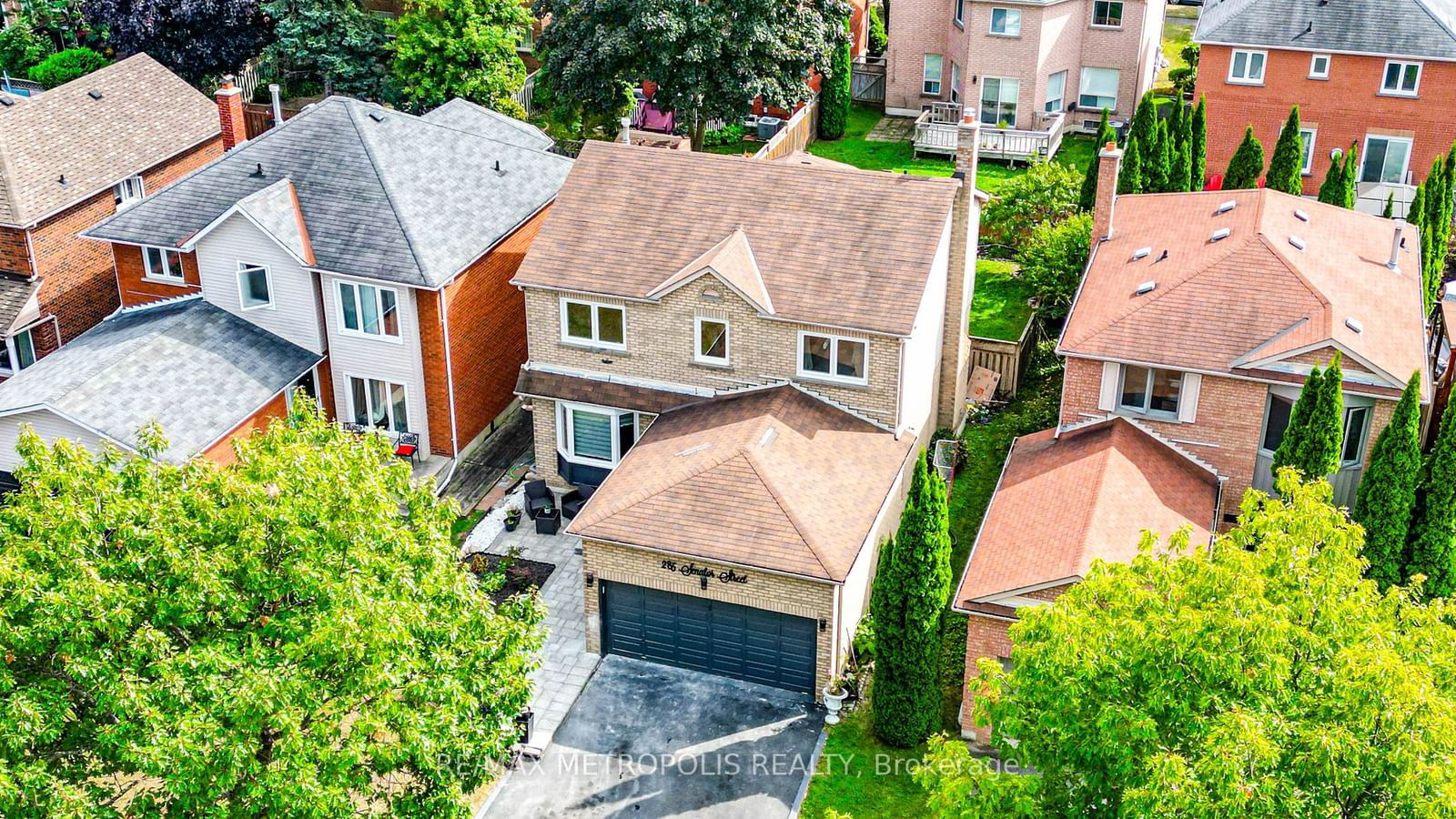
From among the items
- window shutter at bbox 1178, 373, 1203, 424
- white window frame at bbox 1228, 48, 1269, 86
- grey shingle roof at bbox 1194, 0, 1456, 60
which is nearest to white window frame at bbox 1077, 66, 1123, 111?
grey shingle roof at bbox 1194, 0, 1456, 60

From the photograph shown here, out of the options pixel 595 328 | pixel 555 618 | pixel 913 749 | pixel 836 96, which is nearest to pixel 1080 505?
pixel 913 749

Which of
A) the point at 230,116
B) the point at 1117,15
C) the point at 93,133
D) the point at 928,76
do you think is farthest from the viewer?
the point at 928,76

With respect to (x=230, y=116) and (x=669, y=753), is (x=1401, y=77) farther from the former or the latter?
(x=230, y=116)

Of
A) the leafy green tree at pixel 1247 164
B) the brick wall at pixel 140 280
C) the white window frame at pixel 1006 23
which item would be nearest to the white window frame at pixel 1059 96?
the white window frame at pixel 1006 23

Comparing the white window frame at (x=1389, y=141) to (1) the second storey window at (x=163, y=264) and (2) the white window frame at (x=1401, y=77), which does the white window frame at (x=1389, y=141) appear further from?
(1) the second storey window at (x=163, y=264)

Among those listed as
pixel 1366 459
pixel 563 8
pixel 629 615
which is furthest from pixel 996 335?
pixel 563 8

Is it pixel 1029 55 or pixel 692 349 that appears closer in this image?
pixel 692 349

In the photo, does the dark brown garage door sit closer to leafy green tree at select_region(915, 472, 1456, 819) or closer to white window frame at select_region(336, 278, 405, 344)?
leafy green tree at select_region(915, 472, 1456, 819)
